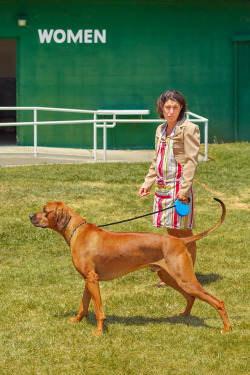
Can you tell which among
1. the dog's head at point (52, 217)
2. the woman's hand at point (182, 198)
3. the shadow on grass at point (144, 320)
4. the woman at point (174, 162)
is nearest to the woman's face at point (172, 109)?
the woman at point (174, 162)

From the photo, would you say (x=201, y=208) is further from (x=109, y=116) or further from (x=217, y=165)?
(x=109, y=116)

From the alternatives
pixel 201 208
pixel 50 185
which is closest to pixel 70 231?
pixel 201 208

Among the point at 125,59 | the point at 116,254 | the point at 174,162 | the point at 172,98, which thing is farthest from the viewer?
the point at 125,59

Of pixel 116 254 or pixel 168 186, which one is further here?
pixel 168 186

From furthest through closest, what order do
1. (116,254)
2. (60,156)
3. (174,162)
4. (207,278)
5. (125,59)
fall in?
1. (125,59)
2. (60,156)
3. (207,278)
4. (174,162)
5. (116,254)

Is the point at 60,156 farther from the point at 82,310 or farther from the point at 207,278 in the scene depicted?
the point at 82,310

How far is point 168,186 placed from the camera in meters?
7.07

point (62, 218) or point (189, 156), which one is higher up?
point (189, 156)

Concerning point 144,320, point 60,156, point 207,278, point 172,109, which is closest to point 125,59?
point 60,156

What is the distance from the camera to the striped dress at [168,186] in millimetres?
6977

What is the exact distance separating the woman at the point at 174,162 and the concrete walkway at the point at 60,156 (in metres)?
→ 7.22

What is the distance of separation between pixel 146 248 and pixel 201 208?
16.6 ft

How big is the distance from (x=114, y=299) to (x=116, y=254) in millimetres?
1125

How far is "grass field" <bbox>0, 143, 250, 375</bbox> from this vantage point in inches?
222
